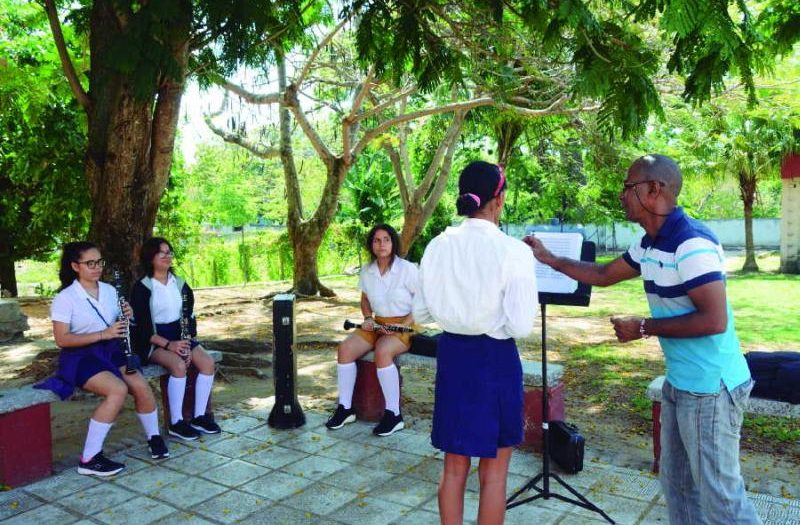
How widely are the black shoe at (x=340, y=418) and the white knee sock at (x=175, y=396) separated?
3.98 feet

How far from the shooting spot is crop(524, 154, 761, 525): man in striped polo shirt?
281 centimetres

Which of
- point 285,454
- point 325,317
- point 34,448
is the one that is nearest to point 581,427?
point 285,454

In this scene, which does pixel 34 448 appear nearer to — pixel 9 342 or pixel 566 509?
pixel 566 509

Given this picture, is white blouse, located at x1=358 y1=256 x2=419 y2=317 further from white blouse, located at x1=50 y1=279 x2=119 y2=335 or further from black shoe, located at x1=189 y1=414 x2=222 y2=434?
white blouse, located at x1=50 y1=279 x2=119 y2=335

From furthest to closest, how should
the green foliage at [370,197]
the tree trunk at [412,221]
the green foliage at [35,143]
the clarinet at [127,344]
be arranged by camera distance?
the green foliage at [370,197], the tree trunk at [412,221], the green foliage at [35,143], the clarinet at [127,344]

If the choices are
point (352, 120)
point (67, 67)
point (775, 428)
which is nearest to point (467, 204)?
point (775, 428)

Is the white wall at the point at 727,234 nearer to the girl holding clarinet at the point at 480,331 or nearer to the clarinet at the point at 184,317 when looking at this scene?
the clarinet at the point at 184,317

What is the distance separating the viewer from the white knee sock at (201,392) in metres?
5.73

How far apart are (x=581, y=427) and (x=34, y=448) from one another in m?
4.44

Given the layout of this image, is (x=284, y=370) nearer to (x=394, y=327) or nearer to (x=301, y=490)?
(x=394, y=327)

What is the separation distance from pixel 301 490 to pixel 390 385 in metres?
1.35

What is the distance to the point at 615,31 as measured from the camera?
4.79m

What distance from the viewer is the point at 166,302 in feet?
18.6

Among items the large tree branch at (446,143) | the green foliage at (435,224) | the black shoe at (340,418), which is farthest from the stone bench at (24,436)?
the green foliage at (435,224)
